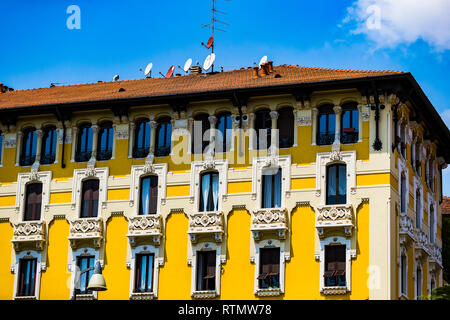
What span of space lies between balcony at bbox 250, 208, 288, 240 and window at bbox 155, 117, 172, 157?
6.02 metres

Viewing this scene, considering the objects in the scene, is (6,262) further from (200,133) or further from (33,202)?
(200,133)

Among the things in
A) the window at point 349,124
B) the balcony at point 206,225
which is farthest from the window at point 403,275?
the balcony at point 206,225

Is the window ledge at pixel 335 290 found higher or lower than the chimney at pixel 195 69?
lower

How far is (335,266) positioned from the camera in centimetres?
5100

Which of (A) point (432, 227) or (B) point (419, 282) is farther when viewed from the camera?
(A) point (432, 227)

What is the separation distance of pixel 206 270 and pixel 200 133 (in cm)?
693

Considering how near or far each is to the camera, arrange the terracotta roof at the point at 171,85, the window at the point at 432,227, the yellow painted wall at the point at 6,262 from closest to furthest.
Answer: the terracotta roof at the point at 171,85
the yellow painted wall at the point at 6,262
the window at the point at 432,227

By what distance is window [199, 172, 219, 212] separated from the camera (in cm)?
5369

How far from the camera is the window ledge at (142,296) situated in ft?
175

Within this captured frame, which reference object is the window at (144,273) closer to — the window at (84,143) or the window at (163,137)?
the window at (163,137)

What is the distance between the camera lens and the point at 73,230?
55.2m

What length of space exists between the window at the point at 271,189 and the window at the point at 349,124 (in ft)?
11.9

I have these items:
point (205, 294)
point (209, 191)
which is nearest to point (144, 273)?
point (205, 294)

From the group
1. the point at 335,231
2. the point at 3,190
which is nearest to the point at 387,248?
the point at 335,231
